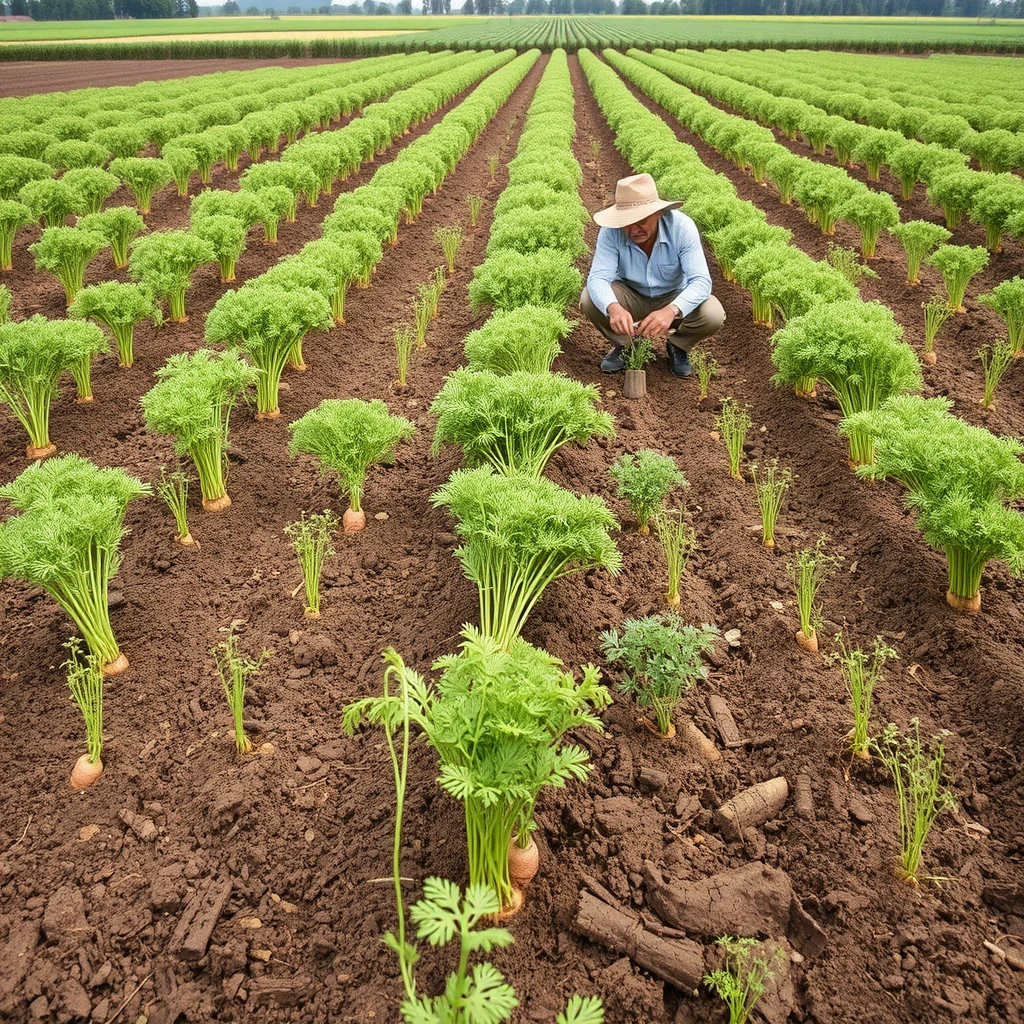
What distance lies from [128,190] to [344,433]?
55.2ft

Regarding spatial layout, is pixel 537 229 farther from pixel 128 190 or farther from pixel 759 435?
pixel 128 190

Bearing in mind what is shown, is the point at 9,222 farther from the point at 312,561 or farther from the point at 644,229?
the point at 312,561

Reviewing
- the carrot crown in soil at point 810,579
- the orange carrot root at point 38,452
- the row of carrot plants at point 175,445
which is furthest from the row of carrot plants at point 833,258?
the orange carrot root at point 38,452

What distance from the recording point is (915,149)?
15.3 meters

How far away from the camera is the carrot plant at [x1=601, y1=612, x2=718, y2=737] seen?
4398mm

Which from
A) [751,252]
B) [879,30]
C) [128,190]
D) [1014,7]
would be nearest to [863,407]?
[751,252]

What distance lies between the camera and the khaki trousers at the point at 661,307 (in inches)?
348

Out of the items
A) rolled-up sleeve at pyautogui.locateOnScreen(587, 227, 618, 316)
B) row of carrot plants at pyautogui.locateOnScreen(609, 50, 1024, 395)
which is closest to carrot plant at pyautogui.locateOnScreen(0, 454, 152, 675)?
rolled-up sleeve at pyautogui.locateOnScreen(587, 227, 618, 316)

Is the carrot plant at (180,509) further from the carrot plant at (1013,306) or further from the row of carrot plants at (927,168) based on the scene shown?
the row of carrot plants at (927,168)

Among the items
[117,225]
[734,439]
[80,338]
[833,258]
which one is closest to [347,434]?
[80,338]

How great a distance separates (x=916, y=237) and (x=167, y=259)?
1058cm

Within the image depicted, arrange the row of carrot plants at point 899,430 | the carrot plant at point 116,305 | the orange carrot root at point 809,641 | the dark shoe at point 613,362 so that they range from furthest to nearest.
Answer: the dark shoe at point 613,362, the carrot plant at point 116,305, the orange carrot root at point 809,641, the row of carrot plants at point 899,430

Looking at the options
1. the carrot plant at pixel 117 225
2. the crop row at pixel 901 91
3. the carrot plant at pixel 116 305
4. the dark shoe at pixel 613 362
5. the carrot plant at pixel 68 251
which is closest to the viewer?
the carrot plant at pixel 116 305

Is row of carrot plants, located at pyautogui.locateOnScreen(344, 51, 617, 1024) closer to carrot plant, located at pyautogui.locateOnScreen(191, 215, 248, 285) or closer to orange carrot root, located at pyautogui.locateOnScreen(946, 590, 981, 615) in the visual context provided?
orange carrot root, located at pyautogui.locateOnScreen(946, 590, 981, 615)
